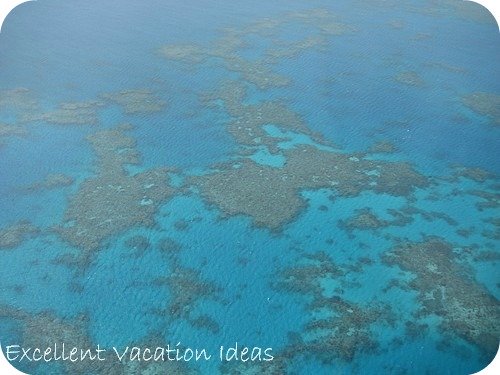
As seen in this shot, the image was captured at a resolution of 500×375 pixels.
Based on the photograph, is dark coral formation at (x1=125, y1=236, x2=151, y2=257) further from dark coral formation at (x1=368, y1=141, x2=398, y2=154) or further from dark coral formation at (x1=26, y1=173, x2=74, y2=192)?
dark coral formation at (x1=368, y1=141, x2=398, y2=154)

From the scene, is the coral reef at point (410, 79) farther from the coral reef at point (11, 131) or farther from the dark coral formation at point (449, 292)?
the coral reef at point (11, 131)

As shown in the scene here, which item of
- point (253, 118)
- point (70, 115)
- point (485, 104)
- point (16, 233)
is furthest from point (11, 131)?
point (485, 104)

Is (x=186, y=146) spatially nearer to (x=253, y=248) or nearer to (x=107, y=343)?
(x=253, y=248)

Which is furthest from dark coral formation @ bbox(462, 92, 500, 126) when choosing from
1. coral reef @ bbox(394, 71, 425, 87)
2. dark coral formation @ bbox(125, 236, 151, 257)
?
dark coral formation @ bbox(125, 236, 151, 257)

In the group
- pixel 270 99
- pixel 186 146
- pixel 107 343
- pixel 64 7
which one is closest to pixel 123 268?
pixel 107 343

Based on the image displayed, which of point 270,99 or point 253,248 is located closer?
point 253,248

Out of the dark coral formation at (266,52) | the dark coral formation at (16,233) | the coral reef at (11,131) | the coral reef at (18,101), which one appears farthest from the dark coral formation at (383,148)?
the coral reef at (18,101)

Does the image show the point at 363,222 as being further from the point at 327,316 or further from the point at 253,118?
the point at 253,118
